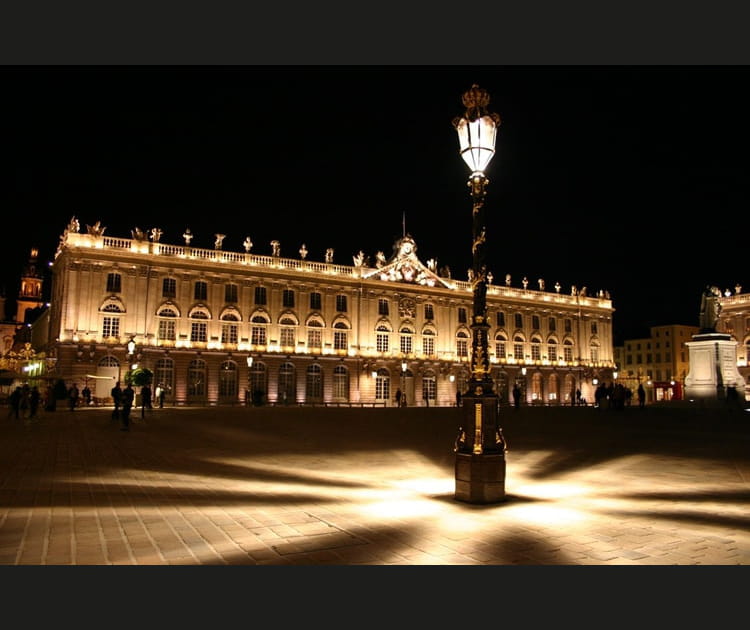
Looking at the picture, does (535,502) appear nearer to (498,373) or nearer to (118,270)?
→ (118,270)

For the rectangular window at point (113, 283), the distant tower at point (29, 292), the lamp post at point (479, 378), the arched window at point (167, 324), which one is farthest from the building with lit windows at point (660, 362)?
the distant tower at point (29, 292)

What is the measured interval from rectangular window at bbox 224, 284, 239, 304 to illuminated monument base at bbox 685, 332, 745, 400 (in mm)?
31838

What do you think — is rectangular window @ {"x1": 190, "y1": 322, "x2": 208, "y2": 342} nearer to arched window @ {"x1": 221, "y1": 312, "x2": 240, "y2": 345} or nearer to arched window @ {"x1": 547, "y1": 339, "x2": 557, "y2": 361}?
arched window @ {"x1": 221, "y1": 312, "x2": 240, "y2": 345}

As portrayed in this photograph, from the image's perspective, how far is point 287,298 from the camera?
50125 millimetres

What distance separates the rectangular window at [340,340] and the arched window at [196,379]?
1137 cm

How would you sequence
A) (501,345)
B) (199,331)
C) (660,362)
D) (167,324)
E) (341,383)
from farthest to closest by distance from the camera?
(660,362)
(501,345)
(341,383)
(199,331)
(167,324)

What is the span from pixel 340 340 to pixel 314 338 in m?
2.37

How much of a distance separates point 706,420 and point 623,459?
1314cm

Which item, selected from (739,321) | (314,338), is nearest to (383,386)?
(314,338)

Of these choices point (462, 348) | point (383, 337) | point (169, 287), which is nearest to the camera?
point (169, 287)

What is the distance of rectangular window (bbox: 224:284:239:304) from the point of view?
1877 inches

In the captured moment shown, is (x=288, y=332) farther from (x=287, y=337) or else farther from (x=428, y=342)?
(x=428, y=342)

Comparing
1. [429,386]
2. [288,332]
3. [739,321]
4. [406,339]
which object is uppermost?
[739,321]

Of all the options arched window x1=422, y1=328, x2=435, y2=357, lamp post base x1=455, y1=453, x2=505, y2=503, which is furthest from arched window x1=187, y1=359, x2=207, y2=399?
lamp post base x1=455, y1=453, x2=505, y2=503
